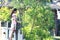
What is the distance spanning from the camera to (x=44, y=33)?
489 inches

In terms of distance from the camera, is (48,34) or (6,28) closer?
(48,34)

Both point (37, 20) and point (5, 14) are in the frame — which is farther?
point (5, 14)

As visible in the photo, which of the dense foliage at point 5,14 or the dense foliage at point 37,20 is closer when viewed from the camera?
the dense foliage at point 37,20

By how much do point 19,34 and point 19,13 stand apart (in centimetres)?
325

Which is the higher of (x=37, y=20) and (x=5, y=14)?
(x=5, y=14)

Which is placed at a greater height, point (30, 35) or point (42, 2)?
point (42, 2)

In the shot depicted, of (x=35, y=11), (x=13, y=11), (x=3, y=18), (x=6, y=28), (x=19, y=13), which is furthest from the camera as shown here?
(x=6, y=28)

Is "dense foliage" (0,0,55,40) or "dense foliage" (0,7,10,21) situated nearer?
"dense foliage" (0,0,55,40)

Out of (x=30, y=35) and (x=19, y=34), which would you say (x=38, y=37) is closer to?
(x=30, y=35)

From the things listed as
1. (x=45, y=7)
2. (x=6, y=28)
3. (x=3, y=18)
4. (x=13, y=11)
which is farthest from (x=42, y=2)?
(x=6, y=28)

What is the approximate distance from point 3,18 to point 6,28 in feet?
10.8

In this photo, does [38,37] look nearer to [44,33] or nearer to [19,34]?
[44,33]

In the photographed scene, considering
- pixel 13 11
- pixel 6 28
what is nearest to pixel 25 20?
pixel 13 11

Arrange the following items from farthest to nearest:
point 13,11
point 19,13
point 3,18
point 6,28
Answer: point 6,28, point 13,11, point 3,18, point 19,13
